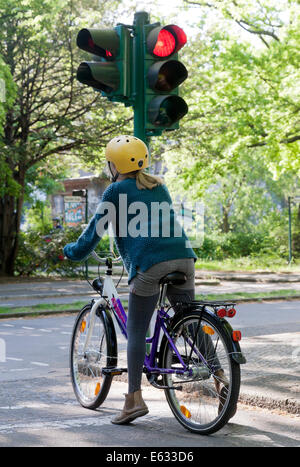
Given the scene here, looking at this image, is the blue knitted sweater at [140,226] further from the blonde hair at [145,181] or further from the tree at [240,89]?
the tree at [240,89]

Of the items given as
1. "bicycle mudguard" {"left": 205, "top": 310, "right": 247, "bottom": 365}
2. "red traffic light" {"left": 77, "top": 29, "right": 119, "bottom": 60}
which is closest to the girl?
"bicycle mudguard" {"left": 205, "top": 310, "right": 247, "bottom": 365}

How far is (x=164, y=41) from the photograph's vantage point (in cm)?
629

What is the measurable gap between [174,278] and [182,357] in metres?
0.52

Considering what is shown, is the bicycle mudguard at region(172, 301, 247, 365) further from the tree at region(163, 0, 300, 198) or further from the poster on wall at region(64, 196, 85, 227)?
the tree at region(163, 0, 300, 198)

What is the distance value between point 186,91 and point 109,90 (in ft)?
57.0

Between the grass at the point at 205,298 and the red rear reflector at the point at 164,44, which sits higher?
the red rear reflector at the point at 164,44

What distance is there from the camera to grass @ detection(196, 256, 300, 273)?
94.7 feet

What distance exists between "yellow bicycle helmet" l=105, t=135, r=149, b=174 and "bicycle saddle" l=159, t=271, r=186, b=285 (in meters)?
0.78

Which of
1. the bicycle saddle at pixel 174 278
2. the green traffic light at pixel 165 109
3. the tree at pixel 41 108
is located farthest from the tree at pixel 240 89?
the bicycle saddle at pixel 174 278

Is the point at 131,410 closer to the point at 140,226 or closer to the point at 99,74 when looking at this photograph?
the point at 140,226

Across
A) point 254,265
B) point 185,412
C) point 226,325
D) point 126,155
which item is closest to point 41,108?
point 254,265

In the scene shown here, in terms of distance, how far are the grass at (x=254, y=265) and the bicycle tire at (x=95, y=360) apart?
23007 millimetres

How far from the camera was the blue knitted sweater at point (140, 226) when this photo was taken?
4699 millimetres

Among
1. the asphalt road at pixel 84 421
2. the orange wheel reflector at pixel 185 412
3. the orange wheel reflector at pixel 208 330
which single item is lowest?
the asphalt road at pixel 84 421
